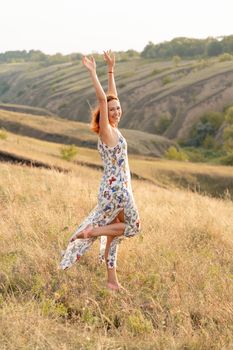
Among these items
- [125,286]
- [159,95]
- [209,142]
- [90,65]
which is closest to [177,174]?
[125,286]

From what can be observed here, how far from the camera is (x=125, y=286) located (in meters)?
6.41

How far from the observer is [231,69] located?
11694 cm

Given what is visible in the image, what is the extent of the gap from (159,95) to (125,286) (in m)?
115

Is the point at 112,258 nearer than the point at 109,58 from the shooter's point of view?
Yes

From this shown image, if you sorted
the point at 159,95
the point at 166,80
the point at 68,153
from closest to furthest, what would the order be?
the point at 68,153 → the point at 159,95 → the point at 166,80

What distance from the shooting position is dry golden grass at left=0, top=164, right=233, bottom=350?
16.1 ft

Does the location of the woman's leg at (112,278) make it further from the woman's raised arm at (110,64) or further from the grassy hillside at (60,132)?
the grassy hillside at (60,132)

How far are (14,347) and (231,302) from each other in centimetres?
238

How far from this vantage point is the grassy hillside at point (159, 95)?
108312 millimetres

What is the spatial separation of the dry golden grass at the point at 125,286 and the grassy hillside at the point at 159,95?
315 feet

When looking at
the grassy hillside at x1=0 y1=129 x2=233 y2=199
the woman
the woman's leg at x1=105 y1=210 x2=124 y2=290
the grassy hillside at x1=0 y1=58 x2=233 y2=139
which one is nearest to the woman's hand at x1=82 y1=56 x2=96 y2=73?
the woman

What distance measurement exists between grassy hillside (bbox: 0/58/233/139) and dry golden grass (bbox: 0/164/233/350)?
96.1 meters

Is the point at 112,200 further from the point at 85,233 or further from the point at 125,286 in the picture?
the point at 125,286

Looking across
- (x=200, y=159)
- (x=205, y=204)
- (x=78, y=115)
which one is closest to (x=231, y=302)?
(x=205, y=204)
